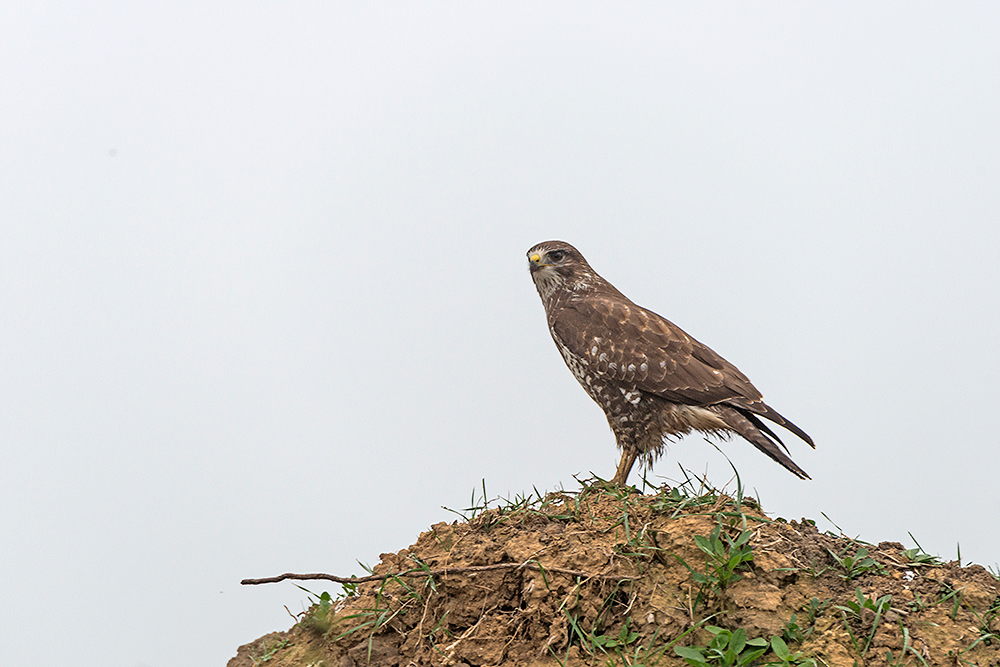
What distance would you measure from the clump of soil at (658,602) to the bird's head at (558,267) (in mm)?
2625

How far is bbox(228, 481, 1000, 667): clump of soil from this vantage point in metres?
3.79

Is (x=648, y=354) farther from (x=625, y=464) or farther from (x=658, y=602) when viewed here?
(x=658, y=602)

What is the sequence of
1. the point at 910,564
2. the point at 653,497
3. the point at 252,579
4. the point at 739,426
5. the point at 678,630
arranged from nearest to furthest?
the point at 678,630 < the point at 252,579 < the point at 910,564 < the point at 653,497 < the point at 739,426

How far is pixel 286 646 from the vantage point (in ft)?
14.7

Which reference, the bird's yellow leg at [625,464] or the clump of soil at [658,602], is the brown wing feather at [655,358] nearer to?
the bird's yellow leg at [625,464]

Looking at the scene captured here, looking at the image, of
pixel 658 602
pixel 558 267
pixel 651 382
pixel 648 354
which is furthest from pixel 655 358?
pixel 658 602

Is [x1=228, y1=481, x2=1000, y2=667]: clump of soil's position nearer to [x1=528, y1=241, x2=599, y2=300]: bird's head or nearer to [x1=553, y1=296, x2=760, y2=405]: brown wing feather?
[x1=553, y1=296, x2=760, y2=405]: brown wing feather

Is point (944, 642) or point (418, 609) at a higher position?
point (418, 609)

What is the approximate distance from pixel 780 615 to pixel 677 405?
2112mm

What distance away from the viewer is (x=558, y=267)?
687 centimetres

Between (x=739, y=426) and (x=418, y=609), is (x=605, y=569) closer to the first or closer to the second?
(x=418, y=609)

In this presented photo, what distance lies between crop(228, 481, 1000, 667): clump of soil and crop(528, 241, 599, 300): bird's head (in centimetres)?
262

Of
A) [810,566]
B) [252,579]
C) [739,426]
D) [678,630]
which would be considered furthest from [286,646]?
[739,426]

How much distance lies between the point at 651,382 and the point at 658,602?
2.15 metres
